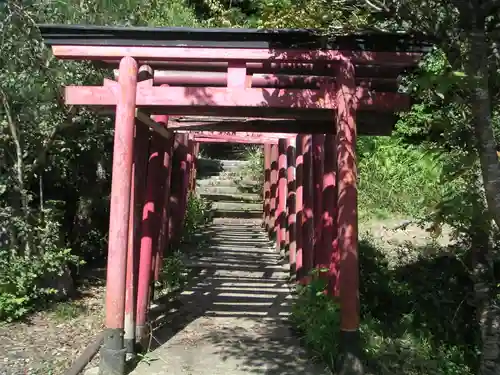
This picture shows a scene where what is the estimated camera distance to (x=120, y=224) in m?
4.71

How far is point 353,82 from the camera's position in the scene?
4844 millimetres

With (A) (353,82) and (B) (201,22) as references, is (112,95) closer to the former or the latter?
(A) (353,82)

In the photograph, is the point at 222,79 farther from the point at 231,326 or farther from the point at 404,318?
the point at 404,318

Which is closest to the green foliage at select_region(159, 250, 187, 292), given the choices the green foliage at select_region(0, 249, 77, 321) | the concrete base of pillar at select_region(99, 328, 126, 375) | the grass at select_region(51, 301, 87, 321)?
the grass at select_region(51, 301, 87, 321)

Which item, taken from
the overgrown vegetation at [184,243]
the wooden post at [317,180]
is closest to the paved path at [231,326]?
the overgrown vegetation at [184,243]

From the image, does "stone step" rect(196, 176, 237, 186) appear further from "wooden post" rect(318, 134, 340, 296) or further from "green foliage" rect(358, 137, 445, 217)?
"wooden post" rect(318, 134, 340, 296)

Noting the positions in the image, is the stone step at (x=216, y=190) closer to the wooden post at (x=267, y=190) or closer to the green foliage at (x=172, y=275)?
the wooden post at (x=267, y=190)

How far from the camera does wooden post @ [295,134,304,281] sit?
815 cm

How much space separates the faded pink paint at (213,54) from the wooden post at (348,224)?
0.28 meters

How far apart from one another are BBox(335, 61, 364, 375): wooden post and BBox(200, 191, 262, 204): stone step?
10.4 metres

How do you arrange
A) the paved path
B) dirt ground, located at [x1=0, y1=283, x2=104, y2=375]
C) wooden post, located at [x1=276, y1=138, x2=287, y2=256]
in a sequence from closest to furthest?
dirt ground, located at [x1=0, y1=283, x2=104, y2=375]
the paved path
wooden post, located at [x1=276, y1=138, x2=287, y2=256]

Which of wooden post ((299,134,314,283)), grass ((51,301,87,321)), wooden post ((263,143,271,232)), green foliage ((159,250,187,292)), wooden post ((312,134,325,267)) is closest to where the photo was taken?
grass ((51,301,87,321))

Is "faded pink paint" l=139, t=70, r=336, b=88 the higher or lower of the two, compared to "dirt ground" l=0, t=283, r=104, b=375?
higher

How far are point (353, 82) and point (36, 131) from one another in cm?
388
